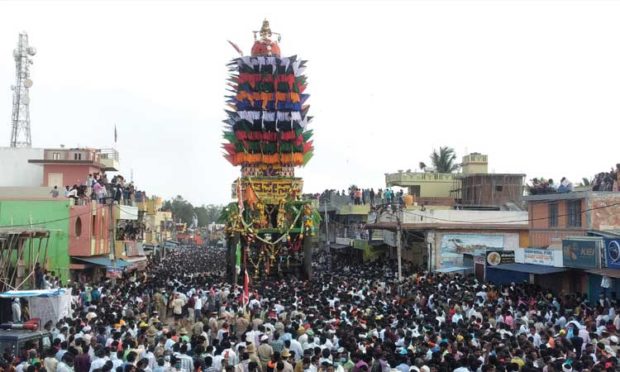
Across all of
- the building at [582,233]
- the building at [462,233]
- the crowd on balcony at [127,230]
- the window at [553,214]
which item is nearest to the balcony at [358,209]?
the building at [462,233]

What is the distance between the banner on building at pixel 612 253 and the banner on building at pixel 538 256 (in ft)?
11.1

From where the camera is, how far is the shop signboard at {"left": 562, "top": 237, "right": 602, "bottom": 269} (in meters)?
22.1

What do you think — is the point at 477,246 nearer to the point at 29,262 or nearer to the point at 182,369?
the point at 29,262

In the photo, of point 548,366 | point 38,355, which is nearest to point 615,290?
point 548,366

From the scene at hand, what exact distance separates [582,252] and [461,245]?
1371 centimetres

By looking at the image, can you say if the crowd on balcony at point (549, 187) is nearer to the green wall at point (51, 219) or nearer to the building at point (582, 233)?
the building at point (582, 233)

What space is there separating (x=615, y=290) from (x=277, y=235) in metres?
17.9

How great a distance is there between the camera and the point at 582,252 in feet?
74.9

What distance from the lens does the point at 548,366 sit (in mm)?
11422

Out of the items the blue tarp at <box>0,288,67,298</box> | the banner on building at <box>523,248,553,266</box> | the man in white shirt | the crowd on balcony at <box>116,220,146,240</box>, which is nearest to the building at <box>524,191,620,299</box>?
the banner on building at <box>523,248,553,266</box>

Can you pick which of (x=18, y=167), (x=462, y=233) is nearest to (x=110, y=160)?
(x=18, y=167)

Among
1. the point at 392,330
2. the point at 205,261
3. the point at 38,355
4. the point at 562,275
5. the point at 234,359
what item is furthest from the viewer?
the point at 205,261

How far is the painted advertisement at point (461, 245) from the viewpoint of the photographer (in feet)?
119

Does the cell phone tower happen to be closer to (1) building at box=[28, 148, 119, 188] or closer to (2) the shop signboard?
(1) building at box=[28, 148, 119, 188]
